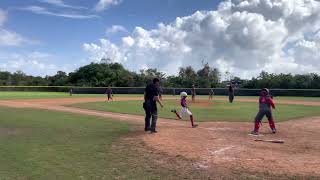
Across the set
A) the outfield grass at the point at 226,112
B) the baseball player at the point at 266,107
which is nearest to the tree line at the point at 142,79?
the outfield grass at the point at 226,112

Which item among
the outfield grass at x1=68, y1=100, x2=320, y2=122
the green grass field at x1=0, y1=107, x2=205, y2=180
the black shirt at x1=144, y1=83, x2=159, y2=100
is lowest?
the green grass field at x1=0, y1=107, x2=205, y2=180

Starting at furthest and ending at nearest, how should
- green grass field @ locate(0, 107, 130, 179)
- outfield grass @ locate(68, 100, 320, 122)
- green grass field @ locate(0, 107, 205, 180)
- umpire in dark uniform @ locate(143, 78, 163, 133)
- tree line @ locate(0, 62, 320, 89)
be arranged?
tree line @ locate(0, 62, 320, 89)
outfield grass @ locate(68, 100, 320, 122)
umpire in dark uniform @ locate(143, 78, 163, 133)
green grass field @ locate(0, 107, 130, 179)
green grass field @ locate(0, 107, 205, 180)

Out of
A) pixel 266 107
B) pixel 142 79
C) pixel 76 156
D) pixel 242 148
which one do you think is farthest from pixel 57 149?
pixel 142 79

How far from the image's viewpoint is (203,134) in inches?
623

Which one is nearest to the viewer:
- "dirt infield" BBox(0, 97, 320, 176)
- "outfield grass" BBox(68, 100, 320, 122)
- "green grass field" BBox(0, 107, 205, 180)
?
"green grass field" BBox(0, 107, 205, 180)

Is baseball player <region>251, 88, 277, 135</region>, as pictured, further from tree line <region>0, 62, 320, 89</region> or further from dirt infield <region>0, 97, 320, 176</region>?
tree line <region>0, 62, 320, 89</region>

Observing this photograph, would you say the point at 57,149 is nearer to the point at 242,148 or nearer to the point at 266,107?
the point at 242,148

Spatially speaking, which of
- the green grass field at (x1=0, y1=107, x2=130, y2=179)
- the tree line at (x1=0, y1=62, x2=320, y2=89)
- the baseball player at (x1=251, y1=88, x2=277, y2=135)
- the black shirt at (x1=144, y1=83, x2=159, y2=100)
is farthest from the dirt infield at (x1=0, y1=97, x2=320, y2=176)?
the tree line at (x1=0, y1=62, x2=320, y2=89)

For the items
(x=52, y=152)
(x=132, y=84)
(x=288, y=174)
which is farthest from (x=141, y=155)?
(x=132, y=84)

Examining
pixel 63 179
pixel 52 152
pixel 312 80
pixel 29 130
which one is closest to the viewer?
pixel 63 179

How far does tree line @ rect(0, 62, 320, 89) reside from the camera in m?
66.9

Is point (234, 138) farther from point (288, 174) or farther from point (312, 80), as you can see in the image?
point (312, 80)

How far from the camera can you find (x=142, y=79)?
8481 centimetres

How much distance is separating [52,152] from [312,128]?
10749mm
